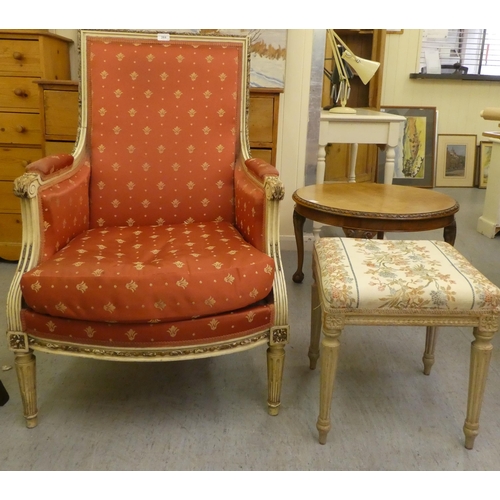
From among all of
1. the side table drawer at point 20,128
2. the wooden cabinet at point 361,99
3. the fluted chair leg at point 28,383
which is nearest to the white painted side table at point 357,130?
the wooden cabinet at point 361,99

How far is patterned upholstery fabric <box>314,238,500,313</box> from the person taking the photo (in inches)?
52.7

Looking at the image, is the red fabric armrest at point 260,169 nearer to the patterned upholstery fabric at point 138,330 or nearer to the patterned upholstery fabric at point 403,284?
the patterned upholstery fabric at point 403,284

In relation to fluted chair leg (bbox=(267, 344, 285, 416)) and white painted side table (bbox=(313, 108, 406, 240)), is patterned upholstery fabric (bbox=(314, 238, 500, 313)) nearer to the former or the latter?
fluted chair leg (bbox=(267, 344, 285, 416))

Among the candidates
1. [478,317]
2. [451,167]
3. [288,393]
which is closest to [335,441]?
[288,393]

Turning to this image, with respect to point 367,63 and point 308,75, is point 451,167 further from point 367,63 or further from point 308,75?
point 308,75

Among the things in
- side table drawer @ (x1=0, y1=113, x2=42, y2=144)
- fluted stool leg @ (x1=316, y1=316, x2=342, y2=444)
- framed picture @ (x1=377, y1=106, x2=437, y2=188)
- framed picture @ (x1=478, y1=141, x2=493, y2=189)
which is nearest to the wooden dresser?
side table drawer @ (x1=0, y1=113, x2=42, y2=144)

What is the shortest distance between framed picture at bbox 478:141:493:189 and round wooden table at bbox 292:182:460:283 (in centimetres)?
304

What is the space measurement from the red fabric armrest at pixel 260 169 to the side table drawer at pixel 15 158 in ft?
4.47

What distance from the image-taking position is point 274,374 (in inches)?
61.1

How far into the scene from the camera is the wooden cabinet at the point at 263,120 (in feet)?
8.13

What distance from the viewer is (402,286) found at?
4.42ft

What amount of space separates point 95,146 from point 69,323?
76cm

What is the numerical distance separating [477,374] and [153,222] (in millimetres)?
1176

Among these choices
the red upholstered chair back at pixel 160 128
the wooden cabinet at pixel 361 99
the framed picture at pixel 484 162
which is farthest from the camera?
the framed picture at pixel 484 162
